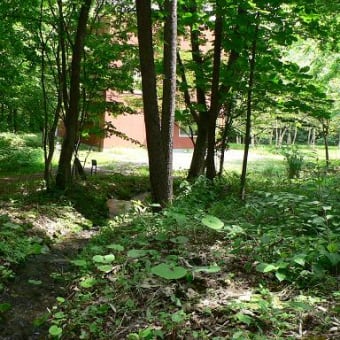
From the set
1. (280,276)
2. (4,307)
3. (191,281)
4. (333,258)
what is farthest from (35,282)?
(333,258)

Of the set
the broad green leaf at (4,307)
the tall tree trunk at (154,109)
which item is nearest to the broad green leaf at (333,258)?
the broad green leaf at (4,307)

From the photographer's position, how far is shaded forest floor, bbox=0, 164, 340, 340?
104 inches

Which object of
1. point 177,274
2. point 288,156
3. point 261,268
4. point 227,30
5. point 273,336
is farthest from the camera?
point 288,156

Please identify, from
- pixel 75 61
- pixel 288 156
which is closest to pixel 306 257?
pixel 75 61

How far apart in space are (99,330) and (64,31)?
646cm

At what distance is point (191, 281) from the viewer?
10.4 feet

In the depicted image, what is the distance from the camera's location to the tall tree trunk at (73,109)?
777cm

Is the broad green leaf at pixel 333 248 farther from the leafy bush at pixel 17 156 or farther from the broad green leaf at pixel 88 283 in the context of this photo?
the leafy bush at pixel 17 156

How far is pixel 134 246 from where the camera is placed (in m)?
4.09

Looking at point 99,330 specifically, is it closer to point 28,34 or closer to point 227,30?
point 227,30

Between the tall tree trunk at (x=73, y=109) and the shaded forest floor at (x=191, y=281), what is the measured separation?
10.5ft

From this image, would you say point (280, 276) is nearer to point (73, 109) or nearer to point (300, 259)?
point (300, 259)

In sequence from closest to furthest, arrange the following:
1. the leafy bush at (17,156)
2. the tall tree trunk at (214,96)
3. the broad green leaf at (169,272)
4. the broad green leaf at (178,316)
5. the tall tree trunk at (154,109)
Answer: the broad green leaf at (178,316) < the broad green leaf at (169,272) < the tall tree trunk at (154,109) < the tall tree trunk at (214,96) < the leafy bush at (17,156)

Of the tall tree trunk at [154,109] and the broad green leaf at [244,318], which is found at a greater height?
the tall tree trunk at [154,109]
